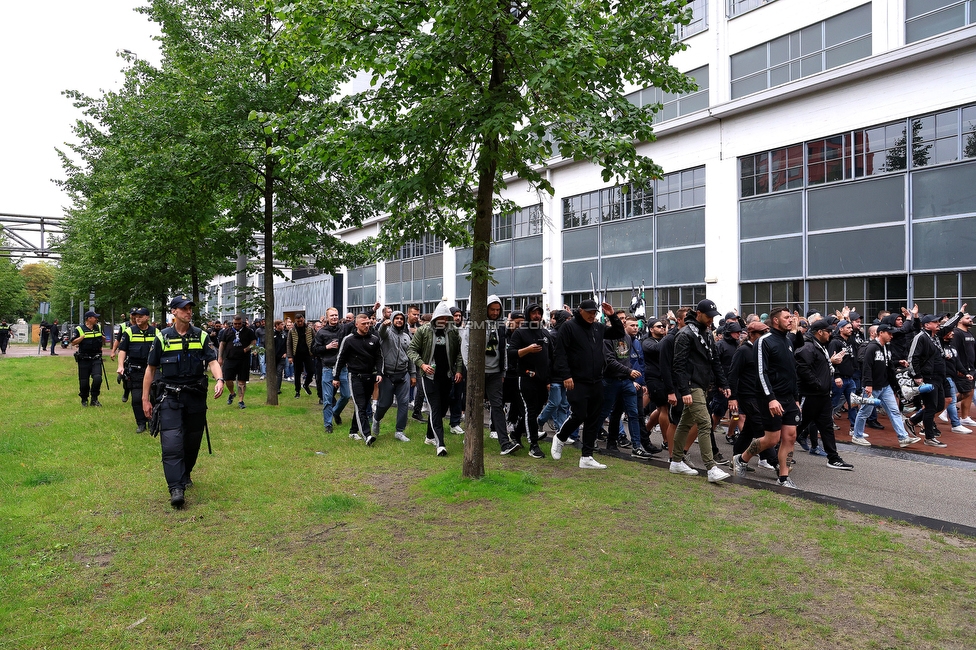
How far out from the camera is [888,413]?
10.1 meters

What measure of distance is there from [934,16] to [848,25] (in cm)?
245

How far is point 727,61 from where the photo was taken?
22812 millimetres

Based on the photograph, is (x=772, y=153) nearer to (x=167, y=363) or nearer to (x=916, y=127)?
(x=916, y=127)

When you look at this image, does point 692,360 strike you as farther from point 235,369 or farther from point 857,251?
point 857,251

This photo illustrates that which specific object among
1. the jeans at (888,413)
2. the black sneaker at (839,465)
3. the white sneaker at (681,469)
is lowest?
the black sneaker at (839,465)

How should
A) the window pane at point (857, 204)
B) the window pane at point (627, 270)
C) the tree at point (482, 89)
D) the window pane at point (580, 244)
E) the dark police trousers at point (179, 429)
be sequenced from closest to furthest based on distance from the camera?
1. the tree at point (482, 89)
2. the dark police trousers at point (179, 429)
3. the window pane at point (857, 204)
4. the window pane at point (627, 270)
5. the window pane at point (580, 244)

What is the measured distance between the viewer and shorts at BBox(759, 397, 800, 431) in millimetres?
7441

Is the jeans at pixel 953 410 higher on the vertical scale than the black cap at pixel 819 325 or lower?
lower

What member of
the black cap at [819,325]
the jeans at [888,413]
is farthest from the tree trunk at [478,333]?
the jeans at [888,413]

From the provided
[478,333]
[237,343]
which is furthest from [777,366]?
[237,343]

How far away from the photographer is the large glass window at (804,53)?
19391mm

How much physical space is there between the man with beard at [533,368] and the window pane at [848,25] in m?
16.6

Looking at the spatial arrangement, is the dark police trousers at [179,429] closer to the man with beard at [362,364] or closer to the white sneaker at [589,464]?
the man with beard at [362,364]

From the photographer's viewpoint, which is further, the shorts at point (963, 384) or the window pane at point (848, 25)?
the window pane at point (848, 25)
